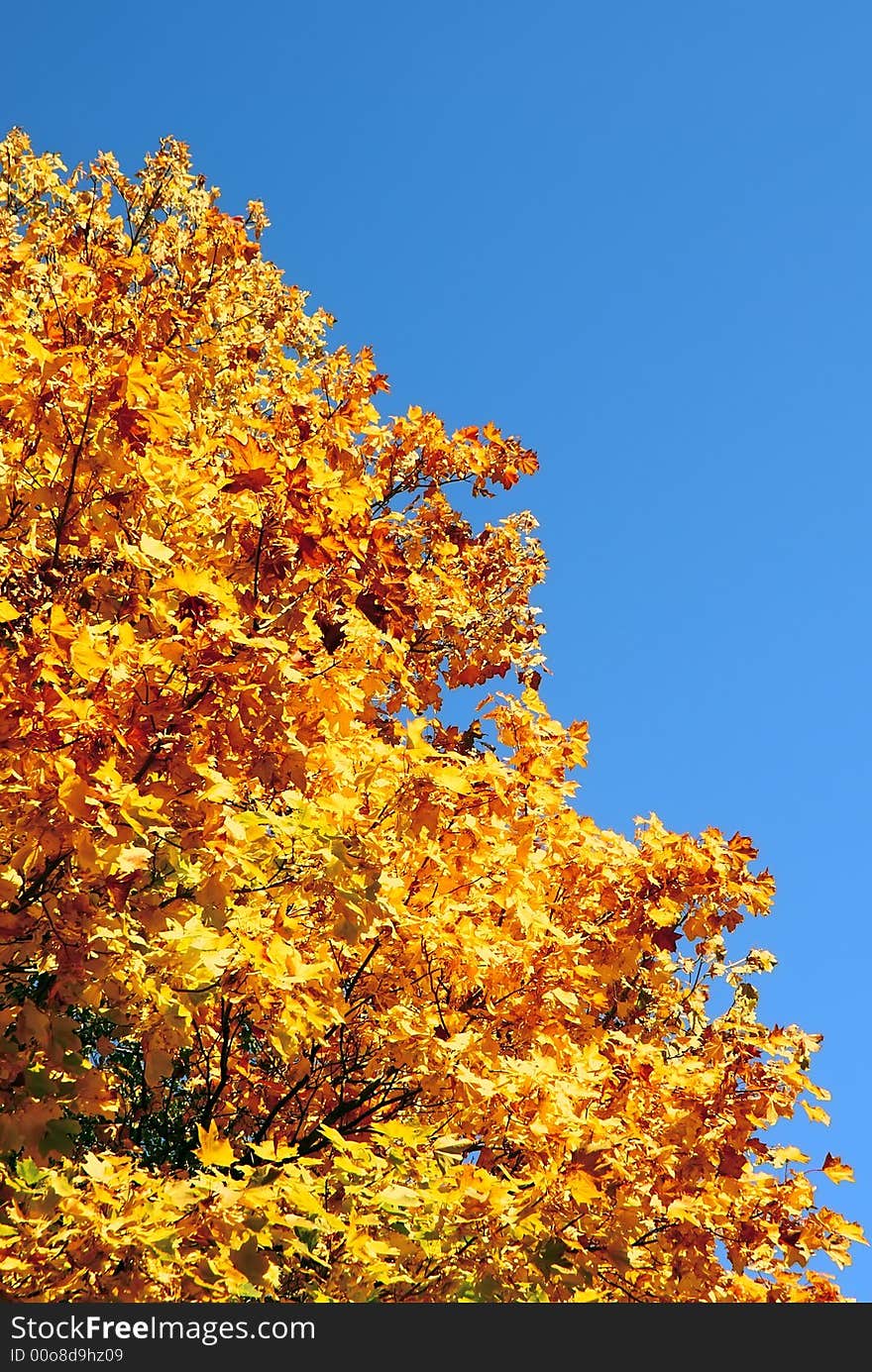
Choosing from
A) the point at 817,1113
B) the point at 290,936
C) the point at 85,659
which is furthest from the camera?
the point at 817,1113

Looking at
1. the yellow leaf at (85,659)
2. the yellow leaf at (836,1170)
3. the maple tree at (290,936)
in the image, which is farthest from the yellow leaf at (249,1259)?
the yellow leaf at (836,1170)

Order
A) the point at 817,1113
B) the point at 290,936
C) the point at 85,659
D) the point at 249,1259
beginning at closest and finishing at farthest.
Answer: the point at 85,659 < the point at 249,1259 < the point at 290,936 < the point at 817,1113

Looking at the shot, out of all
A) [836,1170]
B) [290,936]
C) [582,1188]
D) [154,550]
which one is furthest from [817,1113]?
[154,550]

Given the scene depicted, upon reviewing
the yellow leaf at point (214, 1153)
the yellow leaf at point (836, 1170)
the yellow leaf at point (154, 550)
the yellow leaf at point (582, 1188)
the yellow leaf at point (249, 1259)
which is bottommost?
the yellow leaf at point (249, 1259)

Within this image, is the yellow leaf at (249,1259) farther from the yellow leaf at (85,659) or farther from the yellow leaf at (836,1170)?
the yellow leaf at (836,1170)

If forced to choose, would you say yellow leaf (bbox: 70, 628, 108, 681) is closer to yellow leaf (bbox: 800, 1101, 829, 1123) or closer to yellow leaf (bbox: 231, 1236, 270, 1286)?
yellow leaf (bbox: 231, 1236, 270, 1286)

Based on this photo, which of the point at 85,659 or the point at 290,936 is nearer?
the point at 85,659

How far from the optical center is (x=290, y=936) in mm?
4938

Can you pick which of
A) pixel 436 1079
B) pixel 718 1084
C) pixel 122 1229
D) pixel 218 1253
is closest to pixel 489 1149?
pixel 436 1079

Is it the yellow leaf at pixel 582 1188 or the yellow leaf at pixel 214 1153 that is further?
the yellow leaf at pixel 582 1188

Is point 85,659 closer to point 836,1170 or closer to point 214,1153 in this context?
point 214,1153

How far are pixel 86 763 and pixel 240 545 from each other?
126cm

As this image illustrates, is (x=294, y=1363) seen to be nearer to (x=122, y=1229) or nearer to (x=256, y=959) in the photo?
(x=122, y=1229)

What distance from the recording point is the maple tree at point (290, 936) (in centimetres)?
451
